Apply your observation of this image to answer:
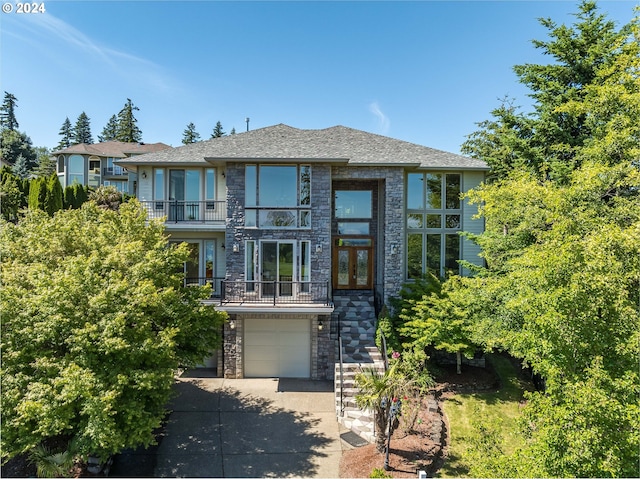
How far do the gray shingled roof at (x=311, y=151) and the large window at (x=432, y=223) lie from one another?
39.0 inches

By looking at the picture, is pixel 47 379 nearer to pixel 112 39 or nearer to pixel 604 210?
pixel 112 39

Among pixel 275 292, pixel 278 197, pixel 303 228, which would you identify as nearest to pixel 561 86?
pixel 303 228

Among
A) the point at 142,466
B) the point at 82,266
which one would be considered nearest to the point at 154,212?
the point at 82,266

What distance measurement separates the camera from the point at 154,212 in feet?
47.5

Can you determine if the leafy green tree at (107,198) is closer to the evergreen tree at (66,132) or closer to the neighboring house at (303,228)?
the neighboring house at (303,228)

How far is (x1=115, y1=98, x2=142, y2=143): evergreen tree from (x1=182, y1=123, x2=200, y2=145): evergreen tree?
26.8ft

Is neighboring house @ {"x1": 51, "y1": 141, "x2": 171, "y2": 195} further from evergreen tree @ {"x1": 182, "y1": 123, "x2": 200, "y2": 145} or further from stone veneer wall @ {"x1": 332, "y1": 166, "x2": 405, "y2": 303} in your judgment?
stone veneer wall @ {"x1": 332, "y1": 166, "x2": 405, "y2": 303}

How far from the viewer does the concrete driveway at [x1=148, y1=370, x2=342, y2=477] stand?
335 inches

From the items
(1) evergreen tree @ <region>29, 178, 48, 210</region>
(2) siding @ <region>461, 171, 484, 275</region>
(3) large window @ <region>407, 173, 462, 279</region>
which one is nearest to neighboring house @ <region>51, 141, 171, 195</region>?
(1) evergreen tree @ <region>29, 178, 48, 210</region>

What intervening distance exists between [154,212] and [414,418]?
41.8ft

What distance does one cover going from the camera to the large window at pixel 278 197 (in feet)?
43.4

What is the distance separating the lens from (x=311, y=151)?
1361 cm

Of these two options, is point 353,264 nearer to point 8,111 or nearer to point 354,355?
point 354,355

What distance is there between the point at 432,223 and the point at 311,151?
660 cm
